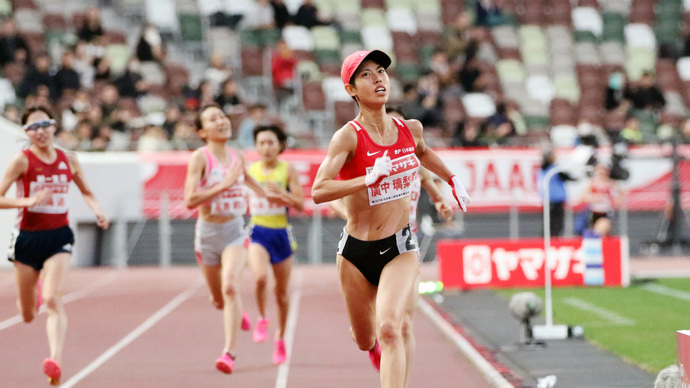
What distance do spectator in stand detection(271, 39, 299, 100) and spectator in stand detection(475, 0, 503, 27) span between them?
6809 millimetres

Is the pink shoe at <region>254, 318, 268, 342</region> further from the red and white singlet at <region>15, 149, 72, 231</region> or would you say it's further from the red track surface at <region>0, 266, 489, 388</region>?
the red and white singlet at <region>15, 149, 72, 231</region>

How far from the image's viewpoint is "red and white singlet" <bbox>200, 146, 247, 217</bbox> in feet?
31.4

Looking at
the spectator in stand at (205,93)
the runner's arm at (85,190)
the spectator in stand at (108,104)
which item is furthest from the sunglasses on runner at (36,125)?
the spectator in stand at (108,104)

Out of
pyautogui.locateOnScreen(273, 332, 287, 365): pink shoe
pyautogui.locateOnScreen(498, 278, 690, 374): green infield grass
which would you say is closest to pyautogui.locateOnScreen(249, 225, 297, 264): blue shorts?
pyautogui.locateOnScreen(273, 332, 287, 365): pink shoe

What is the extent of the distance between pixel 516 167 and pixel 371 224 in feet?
51.5

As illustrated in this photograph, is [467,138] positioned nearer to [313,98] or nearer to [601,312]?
[313,98]

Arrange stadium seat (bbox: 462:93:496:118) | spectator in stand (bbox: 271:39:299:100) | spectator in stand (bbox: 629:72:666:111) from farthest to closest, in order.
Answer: stadium seat (bbox: 462:93:496:118), spectator in stand (bbox: 629:72:666:111), spectator in stand (bbox: 271:39:299:100)

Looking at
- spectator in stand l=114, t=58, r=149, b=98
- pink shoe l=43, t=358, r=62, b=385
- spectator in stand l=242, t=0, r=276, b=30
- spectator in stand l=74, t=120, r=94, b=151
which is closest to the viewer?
pink shoe l=43, t=358, r=62, b=385

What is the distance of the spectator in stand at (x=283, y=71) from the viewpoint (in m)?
24.0

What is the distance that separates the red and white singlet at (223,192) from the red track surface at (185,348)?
1.48 meters

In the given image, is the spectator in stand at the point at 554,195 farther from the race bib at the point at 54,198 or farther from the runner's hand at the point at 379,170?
the runner's hand at the point at 379,170

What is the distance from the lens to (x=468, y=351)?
405 inches

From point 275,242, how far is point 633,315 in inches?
211

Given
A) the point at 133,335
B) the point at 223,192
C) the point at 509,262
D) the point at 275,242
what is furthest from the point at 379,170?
the point at 509,262
